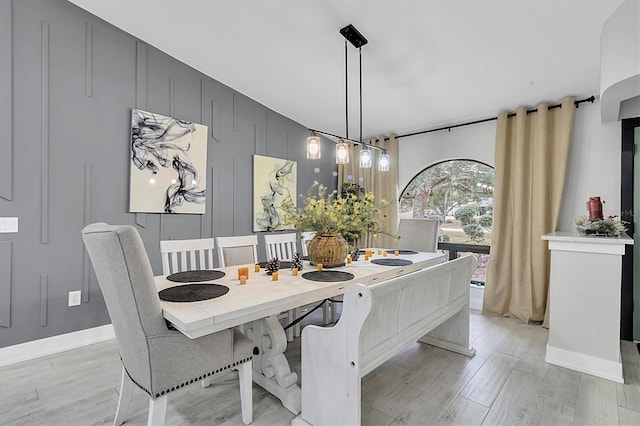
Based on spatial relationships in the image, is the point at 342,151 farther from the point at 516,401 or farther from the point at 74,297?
the point at 74,297

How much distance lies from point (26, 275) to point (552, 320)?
14.1ft

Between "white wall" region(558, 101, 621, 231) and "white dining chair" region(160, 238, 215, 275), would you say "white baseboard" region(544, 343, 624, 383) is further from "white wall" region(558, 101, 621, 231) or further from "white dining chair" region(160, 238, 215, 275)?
"white dining chair" region(160, 238, 215, 275)

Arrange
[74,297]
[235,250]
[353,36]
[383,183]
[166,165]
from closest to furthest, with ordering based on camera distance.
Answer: [353,36] → [74,297] → [235,250] → [166,165] → [383,183]

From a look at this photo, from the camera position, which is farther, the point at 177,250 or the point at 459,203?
the point at 459,203

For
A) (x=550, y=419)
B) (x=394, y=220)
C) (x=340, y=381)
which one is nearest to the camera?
(x=340, y=381)

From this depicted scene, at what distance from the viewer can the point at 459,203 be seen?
4.18m

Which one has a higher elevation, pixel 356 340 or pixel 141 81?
pixel 141 81

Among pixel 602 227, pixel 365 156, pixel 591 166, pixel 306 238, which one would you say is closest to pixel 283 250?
pixel 306 238

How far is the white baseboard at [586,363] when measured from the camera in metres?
2.21

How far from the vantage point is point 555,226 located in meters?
3.14

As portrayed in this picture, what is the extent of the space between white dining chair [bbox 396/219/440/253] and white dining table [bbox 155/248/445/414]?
1.05 metres

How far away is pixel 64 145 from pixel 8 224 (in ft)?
2.48

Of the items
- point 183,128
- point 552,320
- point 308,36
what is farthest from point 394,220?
point 183,128

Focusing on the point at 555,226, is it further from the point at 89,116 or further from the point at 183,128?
the point at 89,116
